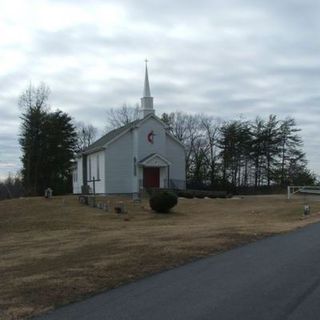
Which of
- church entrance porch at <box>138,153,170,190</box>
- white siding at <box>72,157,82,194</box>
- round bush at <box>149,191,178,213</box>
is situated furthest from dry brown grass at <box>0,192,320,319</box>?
white siding at <box>72,157,82,194</box>

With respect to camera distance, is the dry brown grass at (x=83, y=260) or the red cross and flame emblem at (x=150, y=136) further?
the red cross and flame emblem at (x=150, y=136)

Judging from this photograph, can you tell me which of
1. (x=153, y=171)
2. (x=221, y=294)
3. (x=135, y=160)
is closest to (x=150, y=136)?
(x=135, y=160)

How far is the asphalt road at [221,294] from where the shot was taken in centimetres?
793

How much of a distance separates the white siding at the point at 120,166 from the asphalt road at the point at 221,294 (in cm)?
3802

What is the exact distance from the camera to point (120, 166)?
51719 mm

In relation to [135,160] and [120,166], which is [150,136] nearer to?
[135,160]

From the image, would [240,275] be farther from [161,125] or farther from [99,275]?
[161,125]

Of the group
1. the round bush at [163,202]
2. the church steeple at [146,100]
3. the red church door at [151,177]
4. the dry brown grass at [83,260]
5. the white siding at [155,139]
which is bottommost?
the dry brown grass at [83,260]

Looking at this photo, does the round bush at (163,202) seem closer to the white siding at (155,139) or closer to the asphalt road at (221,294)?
the white siding at (155,139)

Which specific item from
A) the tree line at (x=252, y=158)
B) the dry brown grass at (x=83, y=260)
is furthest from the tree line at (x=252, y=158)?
the dry brown grass at (x=83, y=260)

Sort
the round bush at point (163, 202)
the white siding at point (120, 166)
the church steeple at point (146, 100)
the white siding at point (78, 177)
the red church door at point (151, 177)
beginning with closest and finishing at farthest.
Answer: the round bush at point (163, 202) → the white siding at point (120, 166) → the red church door at point (151, 177) → the church steeple at point (146, 100) → the white siding at point (78, 177)

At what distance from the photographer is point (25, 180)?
72.0 metres

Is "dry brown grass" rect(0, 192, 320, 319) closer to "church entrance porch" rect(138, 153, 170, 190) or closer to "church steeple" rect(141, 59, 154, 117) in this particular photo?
"church entrance porch" rect(138, 153, 170, 190)

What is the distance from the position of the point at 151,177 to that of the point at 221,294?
43.7m
